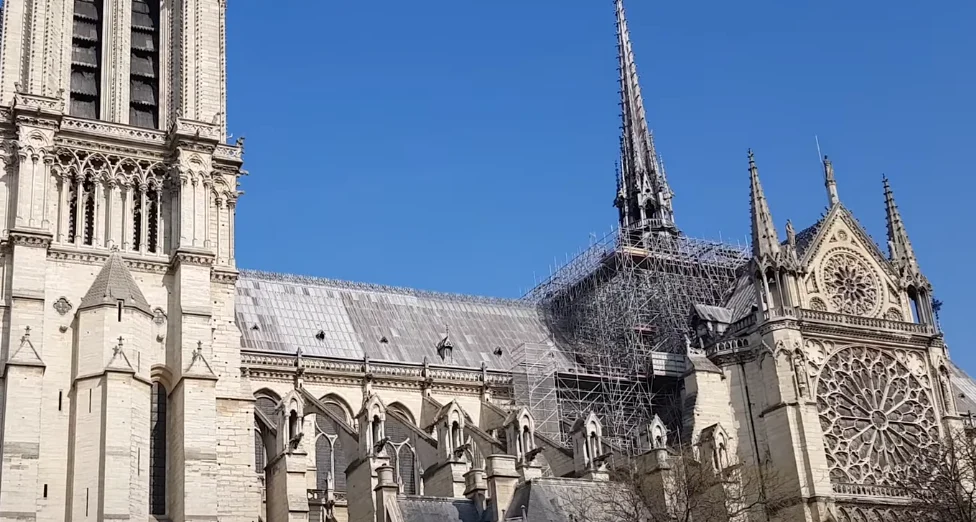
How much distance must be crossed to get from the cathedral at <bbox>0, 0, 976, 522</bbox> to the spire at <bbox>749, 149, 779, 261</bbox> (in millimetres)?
117

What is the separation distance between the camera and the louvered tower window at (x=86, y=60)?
39219 mm

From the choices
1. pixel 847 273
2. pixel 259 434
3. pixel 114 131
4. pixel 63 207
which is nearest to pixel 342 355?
pixel 259 434

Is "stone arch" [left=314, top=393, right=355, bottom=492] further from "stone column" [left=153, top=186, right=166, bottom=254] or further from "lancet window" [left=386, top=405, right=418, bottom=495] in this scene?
"stone column" [left=153, top=186, right=166, bottom=254]

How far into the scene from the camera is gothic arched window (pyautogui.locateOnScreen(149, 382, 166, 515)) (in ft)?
113

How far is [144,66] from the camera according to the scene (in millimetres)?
40594

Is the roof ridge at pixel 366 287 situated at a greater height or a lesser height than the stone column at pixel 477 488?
greater

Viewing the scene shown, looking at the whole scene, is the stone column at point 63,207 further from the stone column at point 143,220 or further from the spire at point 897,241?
the spire at point 897,241

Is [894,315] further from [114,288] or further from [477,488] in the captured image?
[114,288]

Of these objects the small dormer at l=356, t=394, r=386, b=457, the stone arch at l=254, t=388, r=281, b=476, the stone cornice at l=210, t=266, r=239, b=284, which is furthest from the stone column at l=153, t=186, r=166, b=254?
the small dormer at l=356, t=394, r=386, b=457

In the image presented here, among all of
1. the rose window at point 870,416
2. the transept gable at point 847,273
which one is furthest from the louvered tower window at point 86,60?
the rose window at point 870,416

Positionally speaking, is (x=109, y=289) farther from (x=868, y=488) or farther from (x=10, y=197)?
(x=868, y=488)

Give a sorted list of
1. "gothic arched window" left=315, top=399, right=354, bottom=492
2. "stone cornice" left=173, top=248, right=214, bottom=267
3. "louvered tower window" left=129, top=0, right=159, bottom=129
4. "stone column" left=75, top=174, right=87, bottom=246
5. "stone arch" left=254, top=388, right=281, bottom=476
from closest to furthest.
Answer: "stone column" left=75, top=174, right=87, bottom=246 < "stone cornice" left=173, top=248, right=214, bottom=267 < "louvered tower window" left=129, top=0, right=159, bottom=129 < "stone arch" left=254, top=388, right=281, bottom=476 < "gothic arched window" left=315, top=399, right=354, bottom=492

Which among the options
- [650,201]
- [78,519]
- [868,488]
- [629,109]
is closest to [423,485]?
[78,519]

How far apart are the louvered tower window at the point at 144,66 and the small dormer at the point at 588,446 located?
16.4 metres
